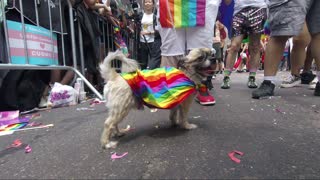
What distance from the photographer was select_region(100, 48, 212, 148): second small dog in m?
2.46

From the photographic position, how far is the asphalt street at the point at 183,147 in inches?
74.4

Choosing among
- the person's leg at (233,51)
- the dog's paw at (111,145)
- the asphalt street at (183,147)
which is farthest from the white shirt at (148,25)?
the dog's paw at (111,145)

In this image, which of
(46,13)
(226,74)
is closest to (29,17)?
(46,13)

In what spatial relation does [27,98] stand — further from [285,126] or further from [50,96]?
[285,126]

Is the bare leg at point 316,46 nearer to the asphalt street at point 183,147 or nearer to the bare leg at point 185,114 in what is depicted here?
the asphalt street at point 183,147

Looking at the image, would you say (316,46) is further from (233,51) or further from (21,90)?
(21,90)

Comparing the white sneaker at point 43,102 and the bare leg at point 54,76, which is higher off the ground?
the bare leg at point 54,76

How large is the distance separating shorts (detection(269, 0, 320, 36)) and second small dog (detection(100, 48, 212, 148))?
172 cm

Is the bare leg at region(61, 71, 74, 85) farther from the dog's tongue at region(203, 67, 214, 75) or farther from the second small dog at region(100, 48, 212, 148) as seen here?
the dog's tongue at region(203, 67, 214, 75)

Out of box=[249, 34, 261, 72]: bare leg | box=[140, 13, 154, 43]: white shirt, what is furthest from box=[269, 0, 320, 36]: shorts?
box=[140, 13, 154, 43]: white shirt

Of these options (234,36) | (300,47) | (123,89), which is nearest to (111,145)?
(123,89)

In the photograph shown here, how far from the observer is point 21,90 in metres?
4.13

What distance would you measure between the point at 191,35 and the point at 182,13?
0.99ft

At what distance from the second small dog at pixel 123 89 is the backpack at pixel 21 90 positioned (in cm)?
201
